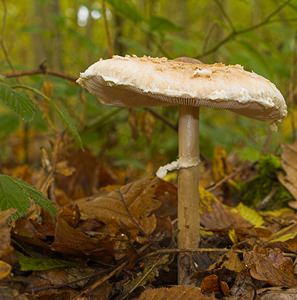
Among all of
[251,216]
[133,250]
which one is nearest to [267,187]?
[251,216]

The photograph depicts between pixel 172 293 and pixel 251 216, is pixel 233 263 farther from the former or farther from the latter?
pixel 251 216

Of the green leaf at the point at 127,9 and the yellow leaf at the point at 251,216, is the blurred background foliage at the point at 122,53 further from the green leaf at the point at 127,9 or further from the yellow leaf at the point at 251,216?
the yellow leaf at the point at 251,216

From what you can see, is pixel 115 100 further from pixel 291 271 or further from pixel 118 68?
pixel 291 271

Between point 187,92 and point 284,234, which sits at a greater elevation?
point 187,92

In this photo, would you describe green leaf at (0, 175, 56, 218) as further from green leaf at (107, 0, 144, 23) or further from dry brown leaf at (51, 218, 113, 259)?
green leaf at (107, 0, 144, 23)

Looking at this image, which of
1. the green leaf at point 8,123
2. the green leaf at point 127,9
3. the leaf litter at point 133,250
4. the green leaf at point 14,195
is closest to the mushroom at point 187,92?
the leaf litter at point 133,250

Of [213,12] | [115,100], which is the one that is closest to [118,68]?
[115,100]

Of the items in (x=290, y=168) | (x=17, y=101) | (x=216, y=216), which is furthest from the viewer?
(x=290, y=168)

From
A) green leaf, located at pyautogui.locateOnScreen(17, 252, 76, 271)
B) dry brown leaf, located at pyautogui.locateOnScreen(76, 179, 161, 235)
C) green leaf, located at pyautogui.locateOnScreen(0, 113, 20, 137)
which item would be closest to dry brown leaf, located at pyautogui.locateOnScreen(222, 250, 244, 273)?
dry brown leaf, located at pyautogui.locateOnScreen(76, 179, 161, 235)
